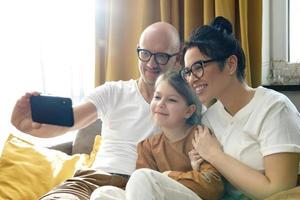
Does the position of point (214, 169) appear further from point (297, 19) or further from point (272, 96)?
point (297, 19)

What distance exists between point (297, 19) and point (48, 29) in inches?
55.4

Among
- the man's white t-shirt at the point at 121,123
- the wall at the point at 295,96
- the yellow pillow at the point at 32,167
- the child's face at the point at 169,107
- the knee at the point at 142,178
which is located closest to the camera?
the knee at the point at 142,178

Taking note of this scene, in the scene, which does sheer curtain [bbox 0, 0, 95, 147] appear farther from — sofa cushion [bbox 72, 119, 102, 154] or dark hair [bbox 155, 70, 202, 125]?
dark hair [bbox 155, 70, 202, 125]

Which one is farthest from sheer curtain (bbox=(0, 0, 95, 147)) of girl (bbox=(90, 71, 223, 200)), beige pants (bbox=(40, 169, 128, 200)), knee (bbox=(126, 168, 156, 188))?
knee (bbox=(126, 168, 156, 188))

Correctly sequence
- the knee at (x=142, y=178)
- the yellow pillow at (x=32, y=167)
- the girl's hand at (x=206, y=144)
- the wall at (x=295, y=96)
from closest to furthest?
the knee at (x=142, y=178), the girl's hand at (x=206, y=144), the yellow pillow at (x=32, y=167), the wall at (x=295, y=96)

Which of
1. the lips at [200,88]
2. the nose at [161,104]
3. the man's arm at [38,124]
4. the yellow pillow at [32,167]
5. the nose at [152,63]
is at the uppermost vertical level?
the nose at [152,63]

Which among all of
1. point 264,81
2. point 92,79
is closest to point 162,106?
point 264,81

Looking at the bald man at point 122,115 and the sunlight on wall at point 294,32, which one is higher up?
the sunlight on wall at point 294,32

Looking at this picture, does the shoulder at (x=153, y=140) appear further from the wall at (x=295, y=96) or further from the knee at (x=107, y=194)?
the wall at (x=295, y=96)

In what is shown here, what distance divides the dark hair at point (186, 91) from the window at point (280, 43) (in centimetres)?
82

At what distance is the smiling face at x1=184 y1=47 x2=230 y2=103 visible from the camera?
1.45 metres

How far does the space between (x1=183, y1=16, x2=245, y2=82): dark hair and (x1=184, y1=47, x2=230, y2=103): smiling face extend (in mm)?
18

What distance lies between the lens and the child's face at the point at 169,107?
158 cm

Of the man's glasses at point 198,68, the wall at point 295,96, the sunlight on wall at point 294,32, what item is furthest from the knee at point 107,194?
the sunlight on wall at point 294,32
